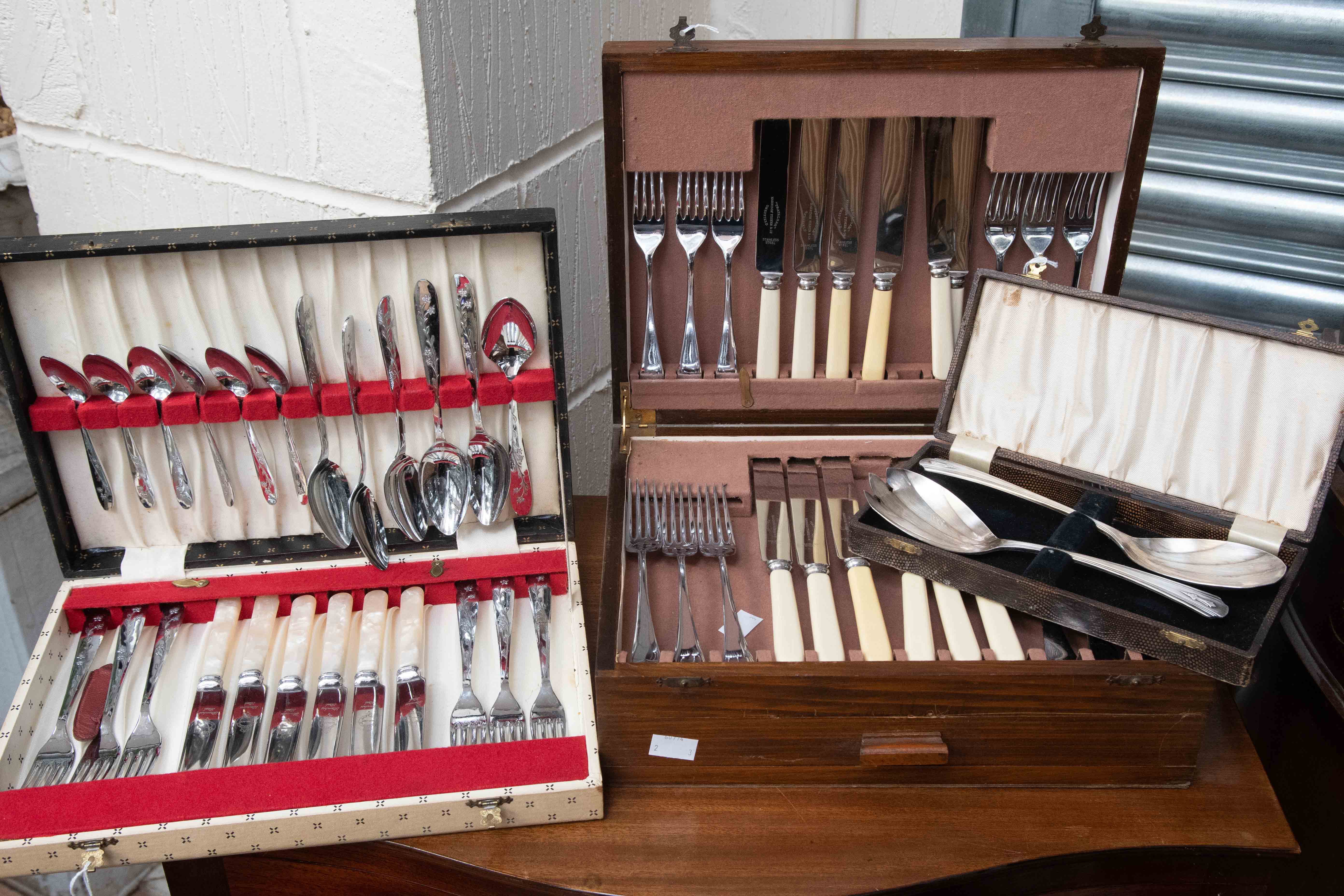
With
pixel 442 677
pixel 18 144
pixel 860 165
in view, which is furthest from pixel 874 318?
pixel 18 144

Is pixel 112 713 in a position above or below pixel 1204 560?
below

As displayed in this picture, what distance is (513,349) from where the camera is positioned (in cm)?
100

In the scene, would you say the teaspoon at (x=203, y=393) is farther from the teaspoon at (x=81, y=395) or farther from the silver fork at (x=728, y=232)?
the silver fork at (x=728, y=232)

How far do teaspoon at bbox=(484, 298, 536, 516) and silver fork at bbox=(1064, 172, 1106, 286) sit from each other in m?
0.66

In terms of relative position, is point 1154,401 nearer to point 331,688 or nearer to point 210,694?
point 331,688

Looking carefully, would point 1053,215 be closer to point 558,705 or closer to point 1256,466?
point 1256,466

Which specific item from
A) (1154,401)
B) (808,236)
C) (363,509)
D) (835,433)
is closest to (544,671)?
(363,509)

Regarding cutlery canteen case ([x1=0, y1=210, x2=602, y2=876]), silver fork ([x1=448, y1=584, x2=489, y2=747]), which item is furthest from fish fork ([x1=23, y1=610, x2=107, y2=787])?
silver fork ([x1=448, y1=584, x2=489, y2=747])

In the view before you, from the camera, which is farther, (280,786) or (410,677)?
(410,677)

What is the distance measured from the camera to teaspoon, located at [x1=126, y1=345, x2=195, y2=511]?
964 mm

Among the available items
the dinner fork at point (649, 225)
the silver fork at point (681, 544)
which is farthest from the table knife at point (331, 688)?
the dinner fork at point (649, 225)

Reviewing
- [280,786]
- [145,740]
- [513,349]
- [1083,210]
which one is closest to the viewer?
[280,786]

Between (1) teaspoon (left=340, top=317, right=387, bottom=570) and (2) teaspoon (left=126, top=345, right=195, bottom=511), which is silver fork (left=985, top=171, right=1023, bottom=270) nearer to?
(1) teaspoon (left=340, top=317, right=387, bottom=570)

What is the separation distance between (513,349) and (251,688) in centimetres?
44
